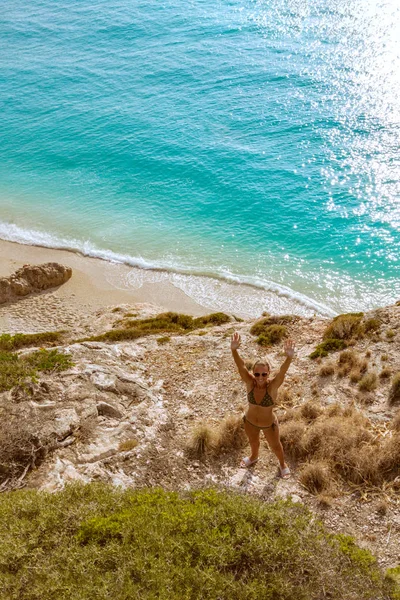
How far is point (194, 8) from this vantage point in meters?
66.5

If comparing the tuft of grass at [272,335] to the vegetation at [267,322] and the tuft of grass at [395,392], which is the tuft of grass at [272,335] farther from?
the tuft of grass at [395,392]

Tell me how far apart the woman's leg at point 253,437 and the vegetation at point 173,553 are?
1.90 metres

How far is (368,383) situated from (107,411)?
6.59 metres

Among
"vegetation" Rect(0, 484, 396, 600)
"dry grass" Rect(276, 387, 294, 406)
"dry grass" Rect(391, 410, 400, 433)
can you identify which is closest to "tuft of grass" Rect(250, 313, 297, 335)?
"dry grass" Rect(276, 387, 294, 406)

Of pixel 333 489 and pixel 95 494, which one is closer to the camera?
pixel 95 494

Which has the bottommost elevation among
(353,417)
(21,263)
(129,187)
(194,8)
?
(21,263)

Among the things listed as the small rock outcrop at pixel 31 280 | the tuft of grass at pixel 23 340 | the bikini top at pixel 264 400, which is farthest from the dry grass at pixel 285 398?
the small rock outcrop at pixel 31 280

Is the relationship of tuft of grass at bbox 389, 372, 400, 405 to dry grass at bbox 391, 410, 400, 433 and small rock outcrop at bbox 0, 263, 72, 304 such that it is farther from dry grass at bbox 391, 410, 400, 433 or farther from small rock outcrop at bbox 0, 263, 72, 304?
small rock outcrop at bbox 0, 263, 72, 304

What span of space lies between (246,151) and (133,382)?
27658 millimetres

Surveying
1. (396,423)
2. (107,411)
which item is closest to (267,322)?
(396,423)

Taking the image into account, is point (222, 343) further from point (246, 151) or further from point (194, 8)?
point (194, 8)

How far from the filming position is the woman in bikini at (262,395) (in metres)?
9.40

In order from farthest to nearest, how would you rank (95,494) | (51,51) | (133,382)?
(51,51)
(133,382)
(95,494)

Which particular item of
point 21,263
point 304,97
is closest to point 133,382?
point 21,263
